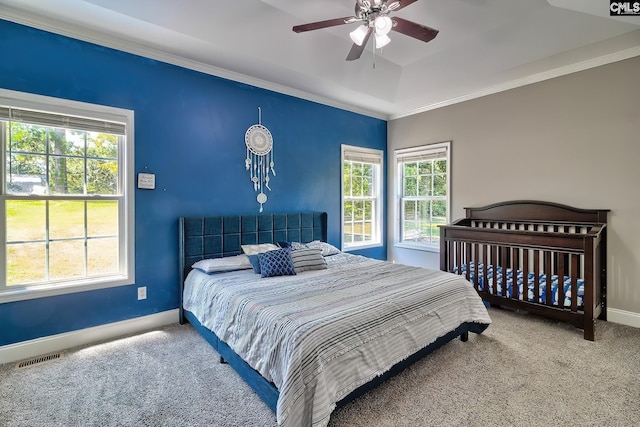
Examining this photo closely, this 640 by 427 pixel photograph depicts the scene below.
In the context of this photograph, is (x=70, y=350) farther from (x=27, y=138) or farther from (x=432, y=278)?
(x=432, y=278)

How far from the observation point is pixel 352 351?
1.66 meters

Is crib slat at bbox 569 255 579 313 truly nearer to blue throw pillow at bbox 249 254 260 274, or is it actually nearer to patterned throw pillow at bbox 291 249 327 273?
patterned throw pillow at bbox 291 249 327 273

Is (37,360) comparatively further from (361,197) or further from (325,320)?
(361,197)

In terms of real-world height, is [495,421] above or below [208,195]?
below

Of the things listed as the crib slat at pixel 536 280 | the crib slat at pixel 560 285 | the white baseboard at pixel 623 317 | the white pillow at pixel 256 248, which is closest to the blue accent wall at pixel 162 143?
the white pillow at pixel 256 248

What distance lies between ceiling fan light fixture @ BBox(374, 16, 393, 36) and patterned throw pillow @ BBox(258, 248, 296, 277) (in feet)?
6.58

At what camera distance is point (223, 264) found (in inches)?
112

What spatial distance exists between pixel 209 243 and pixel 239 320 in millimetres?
1391

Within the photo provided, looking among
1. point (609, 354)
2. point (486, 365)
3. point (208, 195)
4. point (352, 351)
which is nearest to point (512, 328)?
point (609, 354)

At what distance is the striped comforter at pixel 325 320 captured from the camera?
1.48 m

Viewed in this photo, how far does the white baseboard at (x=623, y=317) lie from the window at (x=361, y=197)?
285 cm

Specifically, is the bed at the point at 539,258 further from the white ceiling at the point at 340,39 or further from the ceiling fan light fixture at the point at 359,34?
the ceiling fan light fixture at the point at 359,34

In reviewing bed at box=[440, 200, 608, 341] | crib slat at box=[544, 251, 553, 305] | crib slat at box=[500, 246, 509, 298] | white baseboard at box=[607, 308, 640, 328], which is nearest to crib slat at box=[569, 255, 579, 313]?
bed at box=[440, 200, 608, 341]

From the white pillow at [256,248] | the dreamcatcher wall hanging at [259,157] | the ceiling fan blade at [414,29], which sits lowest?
the white pillow at [256,248]
